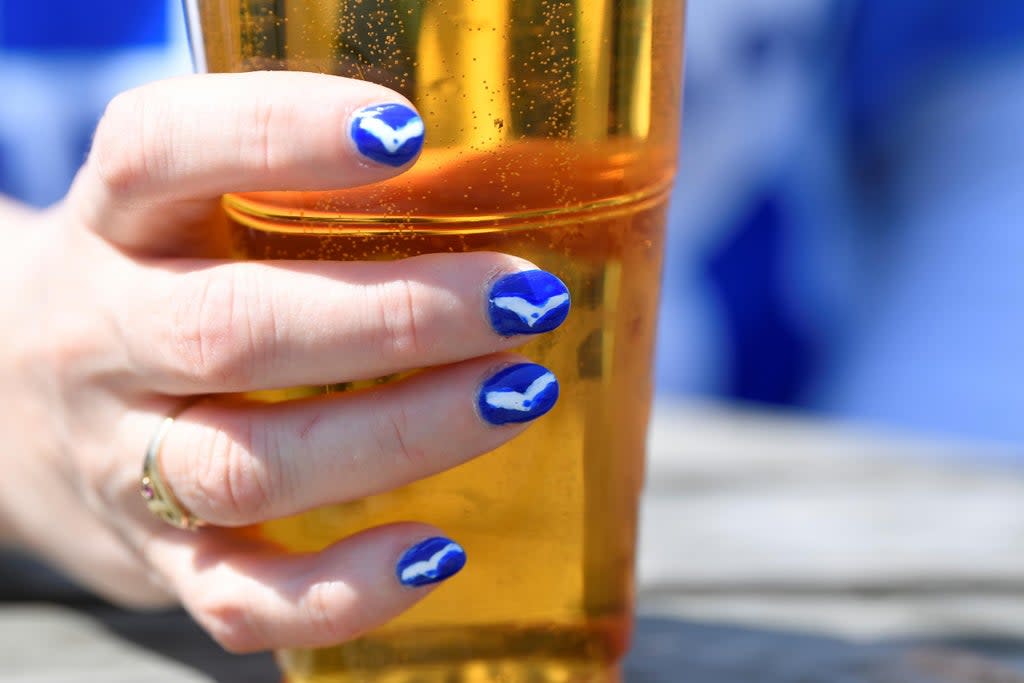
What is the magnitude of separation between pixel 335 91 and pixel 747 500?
2.25ft

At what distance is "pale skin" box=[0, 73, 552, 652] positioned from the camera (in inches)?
17.7

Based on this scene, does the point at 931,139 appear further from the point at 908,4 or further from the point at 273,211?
the point at 273,211

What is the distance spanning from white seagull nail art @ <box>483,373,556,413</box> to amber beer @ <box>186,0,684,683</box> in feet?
0.08

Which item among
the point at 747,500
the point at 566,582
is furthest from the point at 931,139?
the point at 566,582

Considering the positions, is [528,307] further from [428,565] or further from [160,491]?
[160,491]

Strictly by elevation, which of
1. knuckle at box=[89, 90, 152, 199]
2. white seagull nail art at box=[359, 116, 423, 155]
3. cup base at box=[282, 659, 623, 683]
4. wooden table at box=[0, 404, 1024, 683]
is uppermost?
white seagull nail art at box=[359, 116, 423, 155]

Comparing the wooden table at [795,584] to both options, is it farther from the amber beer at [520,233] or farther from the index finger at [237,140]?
the index finger at [237,140]

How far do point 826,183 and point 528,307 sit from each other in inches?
52.4

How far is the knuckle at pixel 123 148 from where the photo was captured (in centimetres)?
47

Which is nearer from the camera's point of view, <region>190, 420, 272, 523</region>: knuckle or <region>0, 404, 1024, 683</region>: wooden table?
<region>190, 420, 272, 523</region>: knuckle

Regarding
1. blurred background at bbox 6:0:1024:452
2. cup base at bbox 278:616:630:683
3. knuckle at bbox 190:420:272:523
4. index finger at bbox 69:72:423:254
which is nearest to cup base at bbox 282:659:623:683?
cup base at bbox 278:616:630:683

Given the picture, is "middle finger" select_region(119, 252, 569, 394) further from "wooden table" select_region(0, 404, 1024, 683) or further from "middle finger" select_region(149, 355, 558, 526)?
"wooden table" select_region(0, 404, 1024, 683)

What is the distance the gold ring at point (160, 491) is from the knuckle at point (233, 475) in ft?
0.11

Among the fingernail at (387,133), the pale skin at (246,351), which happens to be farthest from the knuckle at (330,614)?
the fingernail at (387,133)
